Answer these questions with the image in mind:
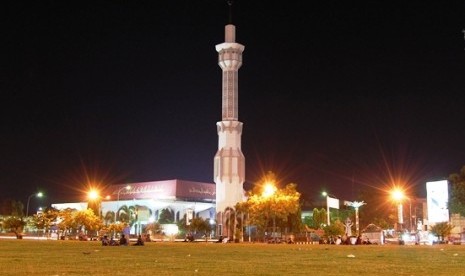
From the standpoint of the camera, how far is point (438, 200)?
85000 millimetres

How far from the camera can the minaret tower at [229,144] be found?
10381 centimetres

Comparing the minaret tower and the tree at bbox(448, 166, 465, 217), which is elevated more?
the minaret tower

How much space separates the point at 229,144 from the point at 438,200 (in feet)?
120

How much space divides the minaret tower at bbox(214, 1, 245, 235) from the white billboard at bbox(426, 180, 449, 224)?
33147mm

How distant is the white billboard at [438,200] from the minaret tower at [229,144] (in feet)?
109

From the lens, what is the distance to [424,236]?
63.5m

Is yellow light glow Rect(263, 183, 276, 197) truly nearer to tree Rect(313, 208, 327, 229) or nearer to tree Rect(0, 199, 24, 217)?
tree Rect(313, 208, 327, 229)

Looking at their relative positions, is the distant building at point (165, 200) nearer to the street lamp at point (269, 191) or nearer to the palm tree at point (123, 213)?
the palm tree at point (123, 213)

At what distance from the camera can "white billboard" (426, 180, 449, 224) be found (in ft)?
273

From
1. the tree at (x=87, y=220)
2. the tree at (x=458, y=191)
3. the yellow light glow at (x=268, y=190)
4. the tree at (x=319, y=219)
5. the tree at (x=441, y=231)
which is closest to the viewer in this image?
the tree at (x=458, y=191)

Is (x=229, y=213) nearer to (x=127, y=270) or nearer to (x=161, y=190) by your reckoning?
(x=161, y=190)

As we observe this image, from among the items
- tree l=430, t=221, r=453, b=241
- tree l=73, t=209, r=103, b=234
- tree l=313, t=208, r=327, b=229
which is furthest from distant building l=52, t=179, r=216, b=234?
tree l=430, t=221, r=453, b=241

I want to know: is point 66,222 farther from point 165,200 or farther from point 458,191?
point 165,200

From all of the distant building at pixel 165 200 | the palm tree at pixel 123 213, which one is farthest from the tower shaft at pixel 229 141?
the palm tree at pixel 123 213
